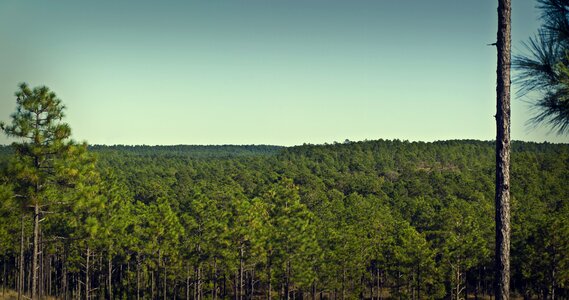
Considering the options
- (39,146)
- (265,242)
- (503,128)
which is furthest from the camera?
(265,242)

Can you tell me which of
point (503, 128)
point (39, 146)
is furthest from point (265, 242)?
point (503, 128)

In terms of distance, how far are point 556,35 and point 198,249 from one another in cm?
4330

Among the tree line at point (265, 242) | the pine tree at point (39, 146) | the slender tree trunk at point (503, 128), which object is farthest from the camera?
the tree line at point (265, 242)

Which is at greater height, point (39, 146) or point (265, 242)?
point (39, 146)

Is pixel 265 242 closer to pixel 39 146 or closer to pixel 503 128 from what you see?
pixel 39 146

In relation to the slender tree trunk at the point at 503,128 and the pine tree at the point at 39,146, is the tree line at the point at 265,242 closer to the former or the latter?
the pine tree at the point at 39,146

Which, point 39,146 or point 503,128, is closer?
point 503,128

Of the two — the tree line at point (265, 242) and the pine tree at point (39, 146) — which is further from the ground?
the pine tree at point (39, 146)

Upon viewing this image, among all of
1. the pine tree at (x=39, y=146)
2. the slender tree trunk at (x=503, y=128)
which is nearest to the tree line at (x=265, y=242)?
the pine tree at (x=39, y=146)

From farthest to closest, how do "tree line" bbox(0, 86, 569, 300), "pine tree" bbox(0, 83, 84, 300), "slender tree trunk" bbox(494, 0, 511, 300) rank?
1. "tree line" bbox(0, 86, 569, 300)
2. "pine tree" bbox(0, 83, 84, 300)
3. "slender tree trunk" bbox(494, 0, 511, 300)

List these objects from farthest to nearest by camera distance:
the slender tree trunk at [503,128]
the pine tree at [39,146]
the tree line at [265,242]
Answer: the tree line at [265,242]
the pine tree at [39,146]
the slender tree trunk at [503,128]

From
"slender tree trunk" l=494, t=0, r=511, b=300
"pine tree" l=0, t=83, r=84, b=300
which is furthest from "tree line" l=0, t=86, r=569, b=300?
"slender tree trunk" l=494, t=0, r=511, b=300

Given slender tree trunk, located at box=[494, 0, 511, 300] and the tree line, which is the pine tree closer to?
the tree line

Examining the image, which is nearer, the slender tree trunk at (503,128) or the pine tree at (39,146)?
the slender tree trunk at (503,128)
